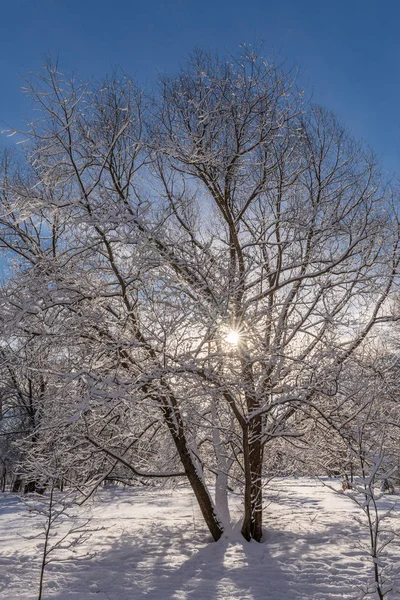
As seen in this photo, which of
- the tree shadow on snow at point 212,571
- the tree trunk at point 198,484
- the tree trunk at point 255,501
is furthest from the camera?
the tree trunk at point 198,484

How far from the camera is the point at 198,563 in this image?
22.2 ft

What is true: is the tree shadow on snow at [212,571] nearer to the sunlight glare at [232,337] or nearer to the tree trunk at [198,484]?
the tree trunk at [198,484]

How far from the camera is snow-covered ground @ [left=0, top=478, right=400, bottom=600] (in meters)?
5.66

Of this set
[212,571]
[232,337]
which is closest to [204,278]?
[232,337]

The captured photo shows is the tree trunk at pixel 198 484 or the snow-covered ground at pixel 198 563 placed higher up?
the tree trunk at pixel 198 484

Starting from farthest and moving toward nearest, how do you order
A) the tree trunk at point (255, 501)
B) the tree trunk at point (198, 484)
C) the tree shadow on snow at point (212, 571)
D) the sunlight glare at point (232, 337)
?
1. the tree trunk at point (198, 484)
2. the tree trunk at point (255, 501)
3. the tree shadow on snow at point (212, 571)
4. the sunlight glare at point (232, 337)

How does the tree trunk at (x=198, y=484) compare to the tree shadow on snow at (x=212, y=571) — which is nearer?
the tree shadow on snow at (x=212, y=571)

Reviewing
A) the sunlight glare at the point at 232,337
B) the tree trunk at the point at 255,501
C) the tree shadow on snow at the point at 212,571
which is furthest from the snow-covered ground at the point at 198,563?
the sunlight glare at the point at 232,337

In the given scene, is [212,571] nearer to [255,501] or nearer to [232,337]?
[255,501]

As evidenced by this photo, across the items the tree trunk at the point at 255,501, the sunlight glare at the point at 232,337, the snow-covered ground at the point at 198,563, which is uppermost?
the sunlight glare at the point at 232,337

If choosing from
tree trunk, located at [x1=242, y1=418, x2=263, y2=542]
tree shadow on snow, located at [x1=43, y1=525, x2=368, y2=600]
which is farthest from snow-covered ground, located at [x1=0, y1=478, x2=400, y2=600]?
tree trunk, located at [x1=242, y1=418, x2=263, y2=542]

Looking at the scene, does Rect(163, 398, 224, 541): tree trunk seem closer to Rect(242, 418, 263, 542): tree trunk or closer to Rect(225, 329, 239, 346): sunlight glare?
Rect(242, 418, 263, 542): tree trunk

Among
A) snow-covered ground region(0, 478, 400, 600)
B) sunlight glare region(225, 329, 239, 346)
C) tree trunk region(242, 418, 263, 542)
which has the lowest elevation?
snow-covered ground region(0, 478, 400, 600)

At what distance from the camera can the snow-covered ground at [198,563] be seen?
5664mm
